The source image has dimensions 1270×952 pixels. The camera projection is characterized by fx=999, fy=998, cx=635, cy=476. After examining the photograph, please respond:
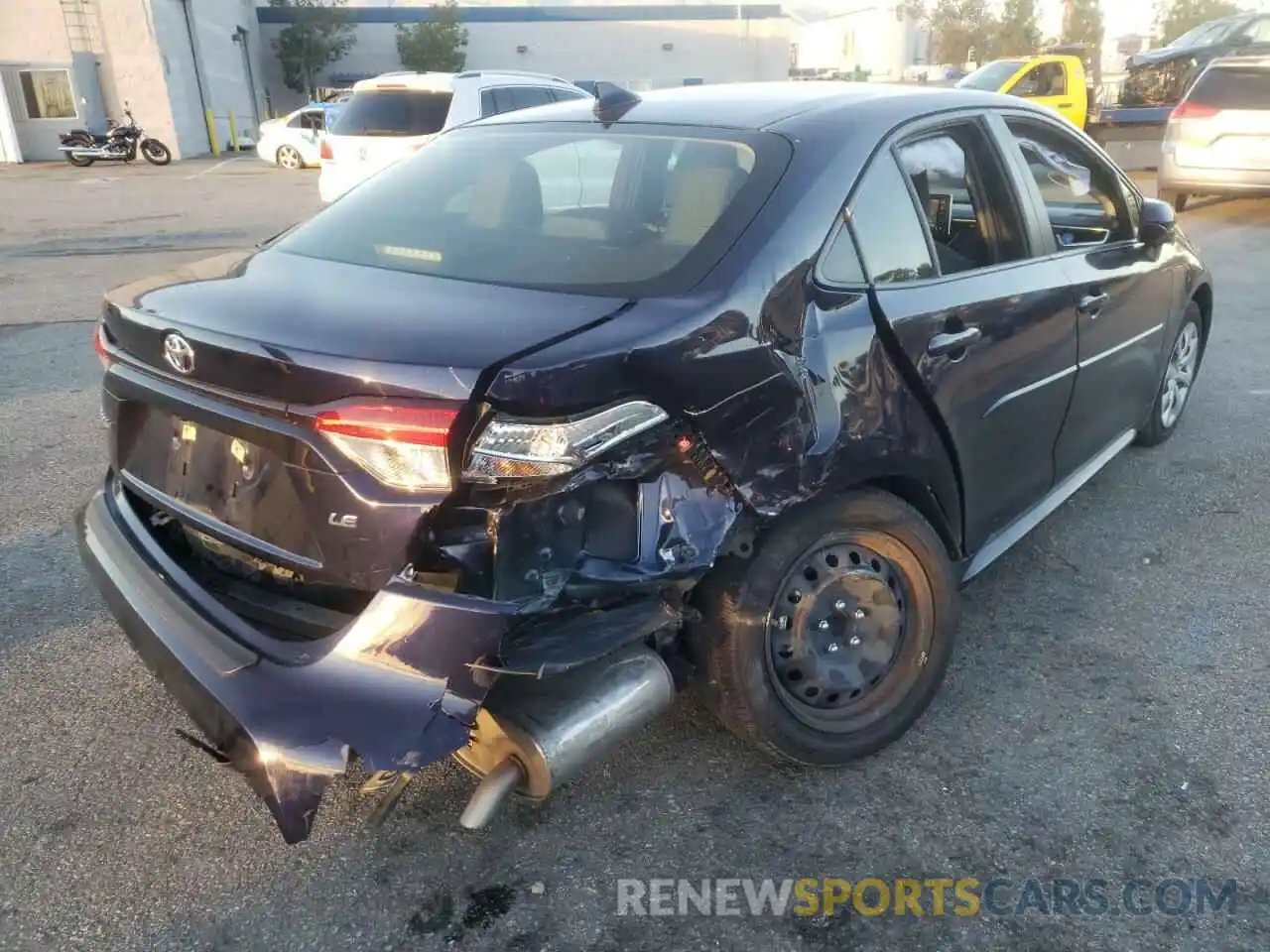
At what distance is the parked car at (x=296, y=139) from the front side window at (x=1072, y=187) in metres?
22.4

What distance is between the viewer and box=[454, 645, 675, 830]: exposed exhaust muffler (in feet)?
6.99

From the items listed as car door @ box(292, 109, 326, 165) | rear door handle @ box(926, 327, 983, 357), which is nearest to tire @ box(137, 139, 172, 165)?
car door @ box(292, 109, 326, 165)

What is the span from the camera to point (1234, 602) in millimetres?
3551

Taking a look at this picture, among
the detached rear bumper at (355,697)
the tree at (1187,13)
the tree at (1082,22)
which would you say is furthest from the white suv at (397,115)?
the tree at (1082,22)

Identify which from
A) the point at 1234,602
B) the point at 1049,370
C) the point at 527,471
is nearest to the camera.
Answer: the point at 527,471

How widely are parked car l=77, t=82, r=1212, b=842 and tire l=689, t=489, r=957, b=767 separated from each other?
1cm

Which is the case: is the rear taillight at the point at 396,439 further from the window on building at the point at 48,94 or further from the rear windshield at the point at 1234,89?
the window on building at the point at 48,94

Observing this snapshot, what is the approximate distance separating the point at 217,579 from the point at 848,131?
2.02m

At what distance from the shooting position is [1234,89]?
11.1 m

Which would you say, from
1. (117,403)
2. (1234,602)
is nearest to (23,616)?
(117,403)

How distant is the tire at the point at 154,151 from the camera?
24922 millimetres

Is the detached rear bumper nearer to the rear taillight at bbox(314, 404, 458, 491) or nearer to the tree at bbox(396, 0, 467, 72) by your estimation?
the rear taillight at bbox(314, 404, 458, 491)

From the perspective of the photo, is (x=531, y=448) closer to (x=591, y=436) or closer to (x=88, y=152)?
(x=591, y=436)

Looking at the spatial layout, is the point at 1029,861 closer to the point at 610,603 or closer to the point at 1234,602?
the point at 610,603
